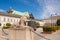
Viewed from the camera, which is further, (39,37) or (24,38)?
(39,37)

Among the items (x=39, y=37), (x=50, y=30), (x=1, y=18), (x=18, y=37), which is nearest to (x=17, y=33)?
(x=18, y=37)

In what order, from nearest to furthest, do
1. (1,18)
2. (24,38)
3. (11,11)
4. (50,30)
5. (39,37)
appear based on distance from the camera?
1. (24,38)
2. (39,37)
3. (50,30)
4. (1,18)
5. (11,11)

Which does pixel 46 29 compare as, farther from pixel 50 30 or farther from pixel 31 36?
pixel 31 36

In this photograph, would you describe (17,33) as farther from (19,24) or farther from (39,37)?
(39,37)

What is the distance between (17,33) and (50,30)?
12822mm

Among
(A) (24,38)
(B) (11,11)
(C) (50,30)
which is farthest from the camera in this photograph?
(B) (11,11)

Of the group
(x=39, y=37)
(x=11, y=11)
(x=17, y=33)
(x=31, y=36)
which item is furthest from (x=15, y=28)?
(x=11, y=11)

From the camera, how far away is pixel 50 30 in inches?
999

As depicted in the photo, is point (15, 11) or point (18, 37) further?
point (15, 11)

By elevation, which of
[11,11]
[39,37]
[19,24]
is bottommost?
[39,37]

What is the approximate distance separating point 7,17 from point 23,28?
4902 cm

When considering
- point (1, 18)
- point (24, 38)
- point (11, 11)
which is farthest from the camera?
point (11, 11)

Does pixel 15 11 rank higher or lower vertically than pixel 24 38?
higher

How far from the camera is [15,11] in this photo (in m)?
76.8
